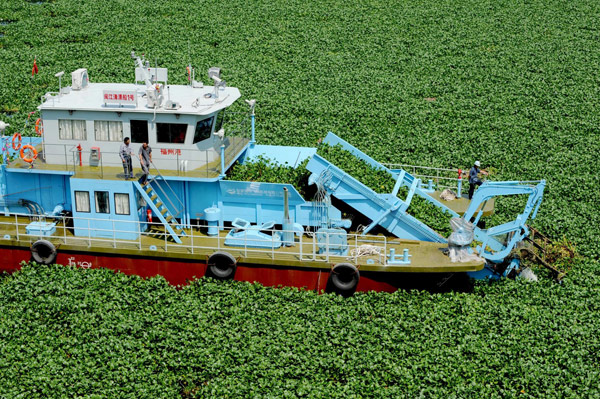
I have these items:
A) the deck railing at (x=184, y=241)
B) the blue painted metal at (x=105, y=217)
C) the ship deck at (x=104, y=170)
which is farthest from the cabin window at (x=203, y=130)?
the deck railing at (x=184, y=241)

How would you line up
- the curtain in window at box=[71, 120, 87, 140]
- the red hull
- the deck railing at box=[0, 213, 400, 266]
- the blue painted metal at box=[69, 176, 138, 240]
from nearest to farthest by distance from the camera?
1. the red hull
2. the deck railing at box=[0, 213, 400, 266]
3. the blue painted metal at box=[69, 176, 138, 240]
4. the curtain in window at box=[71, 120, 87, 140]

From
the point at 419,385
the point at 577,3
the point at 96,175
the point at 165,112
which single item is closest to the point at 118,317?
the point at 96,175

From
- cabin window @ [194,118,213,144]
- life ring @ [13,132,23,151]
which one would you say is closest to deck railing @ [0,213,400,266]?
life ring @ [13,132,23,151]

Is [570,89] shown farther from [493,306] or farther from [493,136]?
[493,306]

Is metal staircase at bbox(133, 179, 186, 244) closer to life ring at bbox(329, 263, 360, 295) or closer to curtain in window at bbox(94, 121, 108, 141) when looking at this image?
curtain in window at bbox(94, 121, 108, 141)

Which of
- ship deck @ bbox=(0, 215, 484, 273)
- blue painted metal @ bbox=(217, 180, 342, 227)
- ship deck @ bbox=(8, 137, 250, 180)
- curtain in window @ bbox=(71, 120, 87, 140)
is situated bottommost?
ship deck @ bbox=(0, 215, 484, 273)
